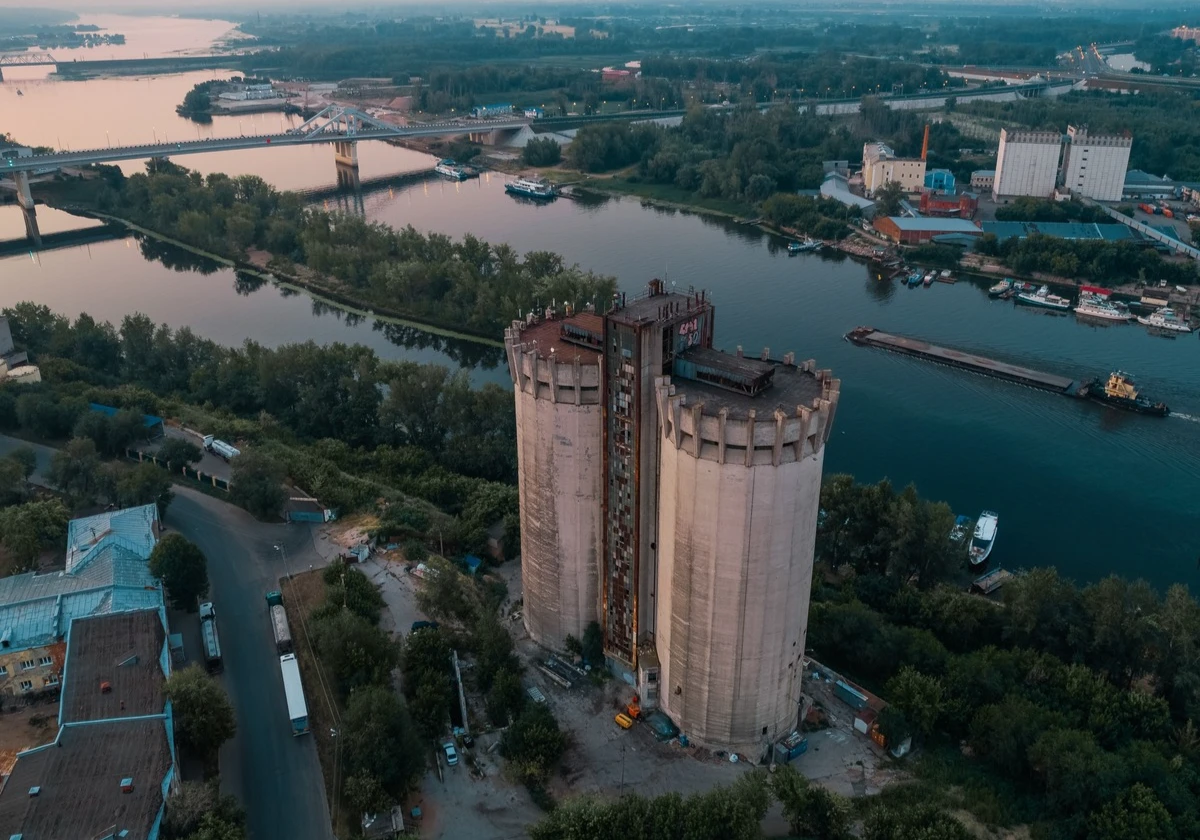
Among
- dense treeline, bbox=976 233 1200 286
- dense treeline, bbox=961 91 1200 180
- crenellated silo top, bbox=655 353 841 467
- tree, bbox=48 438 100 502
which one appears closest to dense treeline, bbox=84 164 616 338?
tree, bbox=48 438 100 502

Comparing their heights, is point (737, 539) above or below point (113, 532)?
above

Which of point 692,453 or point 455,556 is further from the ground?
point 692,453

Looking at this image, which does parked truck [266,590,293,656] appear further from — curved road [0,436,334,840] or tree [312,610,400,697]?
tree [312,610,400,697]

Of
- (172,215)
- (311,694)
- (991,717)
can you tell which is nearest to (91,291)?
(172,215)

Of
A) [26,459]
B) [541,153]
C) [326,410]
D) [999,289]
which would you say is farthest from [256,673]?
[541,153]

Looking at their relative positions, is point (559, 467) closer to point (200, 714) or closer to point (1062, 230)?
point (200, 714)

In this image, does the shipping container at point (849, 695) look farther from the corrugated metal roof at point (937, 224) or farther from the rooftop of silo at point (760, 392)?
the corrugated metal roof at point (937, 224)

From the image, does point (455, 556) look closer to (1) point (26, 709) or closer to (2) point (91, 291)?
(1) point (26, 709)
